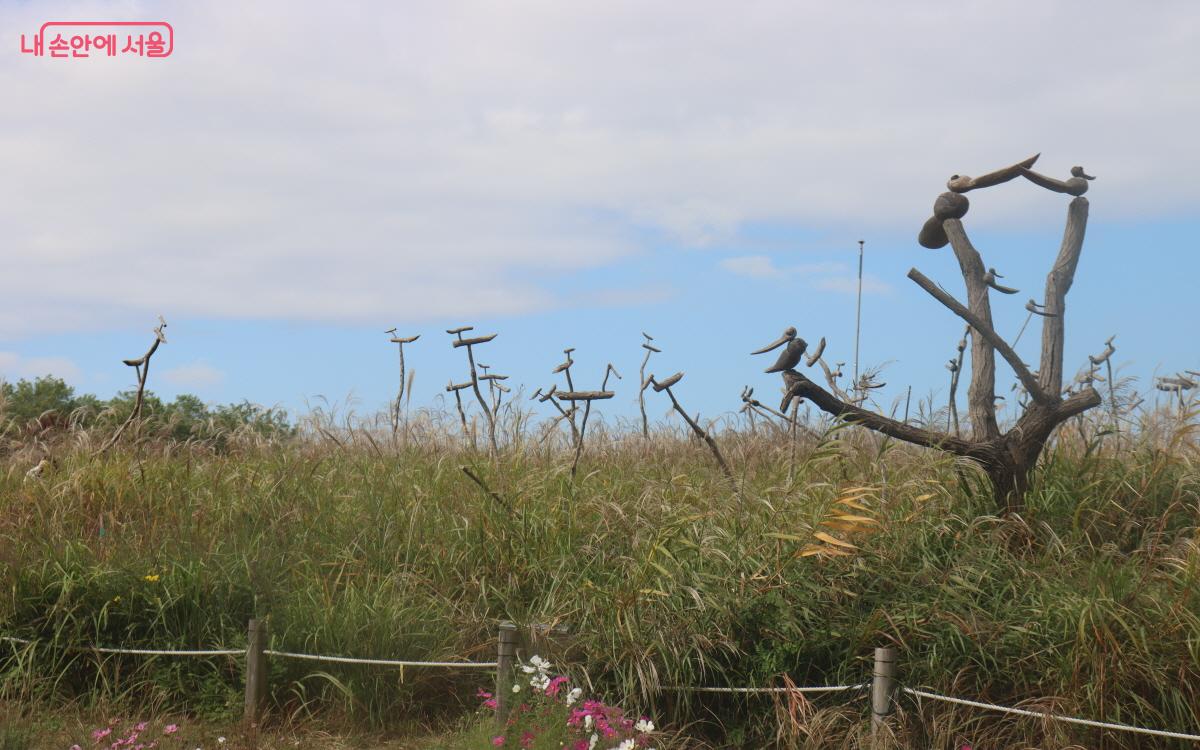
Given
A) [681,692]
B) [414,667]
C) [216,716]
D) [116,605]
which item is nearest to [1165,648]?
[681,692]

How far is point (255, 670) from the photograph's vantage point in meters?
5.51

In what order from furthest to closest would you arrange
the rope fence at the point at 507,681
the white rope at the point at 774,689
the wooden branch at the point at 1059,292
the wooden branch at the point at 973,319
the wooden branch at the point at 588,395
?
the wooden branch at the point at 588,395
the wooden branch at the point at 1059,292
the wooden branch at the point at 973,319
the white rope at the point at 774,689
the rope fence at the point at 507,681

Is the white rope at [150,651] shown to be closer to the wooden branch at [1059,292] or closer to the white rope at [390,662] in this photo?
the white rope at [390,662]

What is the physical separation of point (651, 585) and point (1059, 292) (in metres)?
3.42

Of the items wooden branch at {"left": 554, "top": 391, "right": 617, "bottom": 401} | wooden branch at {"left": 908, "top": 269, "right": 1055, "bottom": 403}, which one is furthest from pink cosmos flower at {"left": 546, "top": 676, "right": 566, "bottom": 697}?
wooden branch at {"left": 908, "top": 269, "right": 1055, "bottom": 403}

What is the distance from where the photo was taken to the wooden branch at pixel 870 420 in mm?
5750

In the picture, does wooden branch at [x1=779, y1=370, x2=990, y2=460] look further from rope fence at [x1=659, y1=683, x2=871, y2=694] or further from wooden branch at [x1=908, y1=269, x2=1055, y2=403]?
rope fence at [x1=659, y1=683, x2=871, y2=694]

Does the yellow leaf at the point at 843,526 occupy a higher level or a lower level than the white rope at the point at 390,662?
higher

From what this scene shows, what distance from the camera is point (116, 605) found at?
6012 millimetres

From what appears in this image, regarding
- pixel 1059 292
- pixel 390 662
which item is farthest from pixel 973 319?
pixel 390 662

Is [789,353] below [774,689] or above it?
above

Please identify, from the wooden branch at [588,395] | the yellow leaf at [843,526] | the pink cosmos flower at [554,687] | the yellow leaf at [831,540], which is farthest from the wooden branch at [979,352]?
the pink cosmos flower at [554,687]

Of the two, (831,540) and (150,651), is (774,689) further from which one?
(150,651)

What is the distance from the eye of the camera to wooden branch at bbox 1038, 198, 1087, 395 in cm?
662
